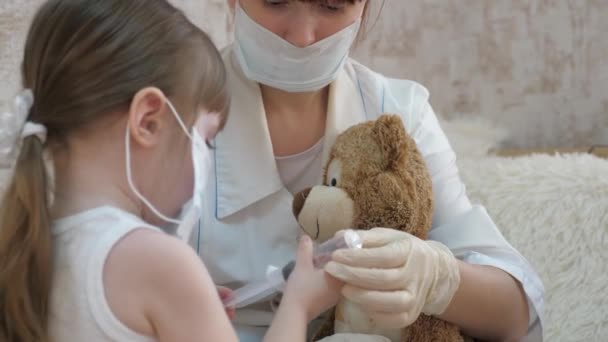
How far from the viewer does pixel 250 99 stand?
125 centimetres

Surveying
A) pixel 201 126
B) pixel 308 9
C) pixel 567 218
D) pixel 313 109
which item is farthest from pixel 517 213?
pixel 201 126

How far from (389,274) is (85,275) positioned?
1.16 ft

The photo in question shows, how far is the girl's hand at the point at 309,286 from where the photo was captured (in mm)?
974

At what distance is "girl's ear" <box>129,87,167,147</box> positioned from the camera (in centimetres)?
88

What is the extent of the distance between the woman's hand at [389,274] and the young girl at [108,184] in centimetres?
9

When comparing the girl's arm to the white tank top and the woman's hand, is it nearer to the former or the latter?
the white tank top

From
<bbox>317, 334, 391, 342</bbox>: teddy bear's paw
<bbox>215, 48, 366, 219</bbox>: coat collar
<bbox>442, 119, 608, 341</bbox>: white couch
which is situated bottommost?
<bbox>442, 119, 608, 341</bbox>: white couch

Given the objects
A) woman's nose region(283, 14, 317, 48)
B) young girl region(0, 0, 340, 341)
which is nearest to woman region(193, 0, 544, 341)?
woman's nose region(283, 14, 317, 48)

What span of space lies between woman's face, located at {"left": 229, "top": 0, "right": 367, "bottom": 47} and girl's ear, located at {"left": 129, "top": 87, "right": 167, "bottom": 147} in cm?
30

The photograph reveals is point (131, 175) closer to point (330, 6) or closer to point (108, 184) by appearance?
point (108, 184)

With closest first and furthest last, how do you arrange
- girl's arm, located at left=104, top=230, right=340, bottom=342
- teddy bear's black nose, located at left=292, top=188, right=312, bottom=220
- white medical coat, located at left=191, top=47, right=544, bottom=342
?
girl's arm, located at left=104, top=230, right=340, bottom=342, teddy bear's black nose, located at left=292, top=188, right=312, bottom=220, white medical coat, located at left=191, top=47, right=544, bottom=342

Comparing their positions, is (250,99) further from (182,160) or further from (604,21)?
(604,21)

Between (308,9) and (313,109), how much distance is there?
0.59 feet

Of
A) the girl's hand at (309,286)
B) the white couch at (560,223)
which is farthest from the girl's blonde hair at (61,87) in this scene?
the white couch at (560,223)
